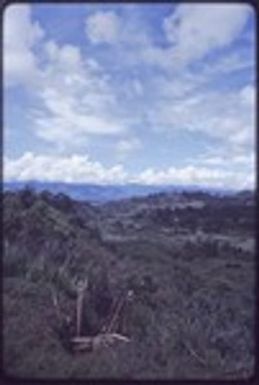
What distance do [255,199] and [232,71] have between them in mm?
557

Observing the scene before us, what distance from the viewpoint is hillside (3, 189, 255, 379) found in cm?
300

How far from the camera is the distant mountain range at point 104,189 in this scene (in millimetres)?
3115

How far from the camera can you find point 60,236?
10.7 ft

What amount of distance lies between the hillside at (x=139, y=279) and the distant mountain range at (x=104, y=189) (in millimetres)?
35

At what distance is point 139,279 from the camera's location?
10.3 ft

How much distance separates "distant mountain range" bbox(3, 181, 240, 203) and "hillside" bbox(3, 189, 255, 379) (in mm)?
35

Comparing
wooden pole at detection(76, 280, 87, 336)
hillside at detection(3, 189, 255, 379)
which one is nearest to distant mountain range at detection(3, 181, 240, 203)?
hillside at detection(3, 189, 255, 379)

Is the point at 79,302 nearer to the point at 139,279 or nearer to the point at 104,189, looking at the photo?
the point at 139,279

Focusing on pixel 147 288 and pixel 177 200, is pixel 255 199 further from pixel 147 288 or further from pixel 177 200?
pixel 147 288

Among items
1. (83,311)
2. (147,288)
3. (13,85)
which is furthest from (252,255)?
(13,85)

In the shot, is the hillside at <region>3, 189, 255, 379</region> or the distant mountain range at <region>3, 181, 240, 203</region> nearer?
the hillside at <region>3, 189, 255, 379</region>

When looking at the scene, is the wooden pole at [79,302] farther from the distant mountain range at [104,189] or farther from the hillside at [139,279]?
the distant mountain range at [104,189]

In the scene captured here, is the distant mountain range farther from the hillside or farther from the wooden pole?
the wooden pole

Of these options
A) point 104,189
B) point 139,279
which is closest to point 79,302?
point 139,279
